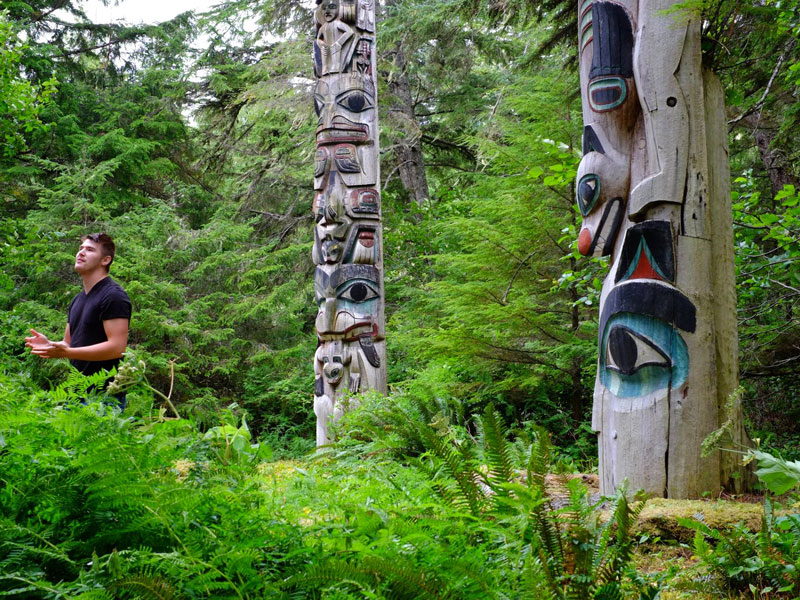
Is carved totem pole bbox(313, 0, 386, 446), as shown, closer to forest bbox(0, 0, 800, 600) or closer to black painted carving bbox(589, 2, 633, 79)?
forest bbox(0, 0, 800, 600)

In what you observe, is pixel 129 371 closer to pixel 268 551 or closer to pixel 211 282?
pixel 268 551

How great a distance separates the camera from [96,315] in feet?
14.4

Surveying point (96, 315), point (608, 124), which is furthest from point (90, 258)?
point (608, 124)

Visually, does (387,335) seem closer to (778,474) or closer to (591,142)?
(591,142)

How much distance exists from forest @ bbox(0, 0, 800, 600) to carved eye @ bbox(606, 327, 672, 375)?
61 cm

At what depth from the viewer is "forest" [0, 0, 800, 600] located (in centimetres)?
123

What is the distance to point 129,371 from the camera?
1824 millimetres

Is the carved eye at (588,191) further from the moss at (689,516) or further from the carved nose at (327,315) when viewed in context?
the carved nose at (327,315)

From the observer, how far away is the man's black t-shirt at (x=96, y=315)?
4297 millimetres

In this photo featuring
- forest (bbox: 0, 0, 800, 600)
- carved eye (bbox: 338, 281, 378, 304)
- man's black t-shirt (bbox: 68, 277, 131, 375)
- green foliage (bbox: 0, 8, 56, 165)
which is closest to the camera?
forest (bbox: 0, 0, 800, 600)

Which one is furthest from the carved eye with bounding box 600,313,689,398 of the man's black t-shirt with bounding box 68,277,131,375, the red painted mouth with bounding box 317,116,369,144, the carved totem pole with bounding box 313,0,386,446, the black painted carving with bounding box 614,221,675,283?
the red painted mouth with bounding box 317,116,369,144

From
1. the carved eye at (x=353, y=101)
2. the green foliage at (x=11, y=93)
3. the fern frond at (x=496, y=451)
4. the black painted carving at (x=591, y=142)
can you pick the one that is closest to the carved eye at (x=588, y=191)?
the black painted carving at (x=591, y=142)

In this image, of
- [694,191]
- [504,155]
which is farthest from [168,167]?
[694,191]

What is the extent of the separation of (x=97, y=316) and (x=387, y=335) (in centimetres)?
604
